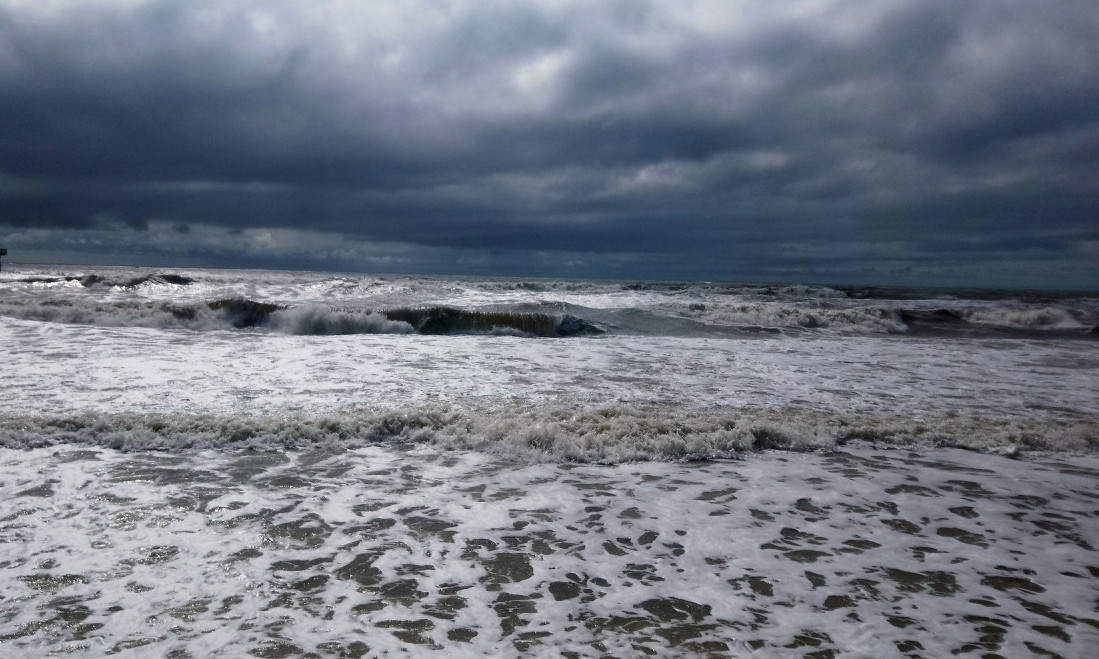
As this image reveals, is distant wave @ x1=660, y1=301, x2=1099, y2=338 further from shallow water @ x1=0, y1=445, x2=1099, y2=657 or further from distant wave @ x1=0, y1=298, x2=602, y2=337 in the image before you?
shallow water @ x1=0, y1=445, x2=1099, y2=657

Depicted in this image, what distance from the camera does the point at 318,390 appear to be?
9250 mm

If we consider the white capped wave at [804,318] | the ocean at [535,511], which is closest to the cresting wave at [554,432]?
the ocean at [535,511]

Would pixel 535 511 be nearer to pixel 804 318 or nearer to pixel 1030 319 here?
pixel 804 318

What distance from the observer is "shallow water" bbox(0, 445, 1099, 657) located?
3.31 m

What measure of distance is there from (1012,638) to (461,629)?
3.08 meters

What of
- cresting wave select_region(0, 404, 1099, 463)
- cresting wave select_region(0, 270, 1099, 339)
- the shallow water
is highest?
cresting wave select_region(0, 270, 1099, 339)

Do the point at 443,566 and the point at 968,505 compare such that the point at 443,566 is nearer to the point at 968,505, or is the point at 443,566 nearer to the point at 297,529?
the point at 297,529

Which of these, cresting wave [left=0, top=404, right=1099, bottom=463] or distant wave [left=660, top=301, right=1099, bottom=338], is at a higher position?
distant wave [left=660, top=301, right=1099, bottom=338]

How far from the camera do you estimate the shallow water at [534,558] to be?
331 centimetres

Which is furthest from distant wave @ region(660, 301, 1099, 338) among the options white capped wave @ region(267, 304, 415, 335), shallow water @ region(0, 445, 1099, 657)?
shallow water @ region(0, 445, 1099, 657)

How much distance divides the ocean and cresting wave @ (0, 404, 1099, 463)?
5 cm

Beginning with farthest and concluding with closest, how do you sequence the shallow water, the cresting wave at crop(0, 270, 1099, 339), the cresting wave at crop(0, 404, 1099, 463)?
the cresting wave at crop(0, 270, 1099, 339)
the cresting wave at crop(0, 404, 1099, 463)
the shallow water

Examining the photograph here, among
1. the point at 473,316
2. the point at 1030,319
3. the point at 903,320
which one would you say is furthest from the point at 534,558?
the point at 1030,319

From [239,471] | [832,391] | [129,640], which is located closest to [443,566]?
[129,640]
